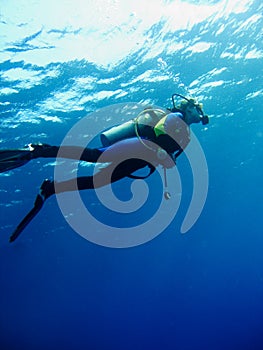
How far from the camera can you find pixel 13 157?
5547 mm

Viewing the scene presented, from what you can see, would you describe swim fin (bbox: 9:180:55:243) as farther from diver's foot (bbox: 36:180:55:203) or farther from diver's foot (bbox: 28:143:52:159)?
diver's foot (bbox: 28:143:52:159)

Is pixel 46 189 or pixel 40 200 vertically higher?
pixel 46 189

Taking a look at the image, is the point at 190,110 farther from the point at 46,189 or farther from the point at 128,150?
the point at 46,189

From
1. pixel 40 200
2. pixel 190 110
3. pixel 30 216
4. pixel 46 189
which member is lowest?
pixel 30 216

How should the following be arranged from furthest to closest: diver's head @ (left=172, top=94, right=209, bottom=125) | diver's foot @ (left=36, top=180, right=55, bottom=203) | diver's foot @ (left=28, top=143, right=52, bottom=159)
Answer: diver's head @ (left=172, top=94, right=209, bottom=125) → diver's foot @ (left=36, top=180, right=55, bottom=203) → diver's foot @ (left=28, top=143, right=52, bottom=159)

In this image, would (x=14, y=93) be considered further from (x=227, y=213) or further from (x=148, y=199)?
(x=227, y=213)

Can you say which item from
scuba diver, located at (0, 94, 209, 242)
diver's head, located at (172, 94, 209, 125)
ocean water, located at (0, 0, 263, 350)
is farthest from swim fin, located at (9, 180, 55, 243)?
ocean water, located at (0, 0, 263, 350)

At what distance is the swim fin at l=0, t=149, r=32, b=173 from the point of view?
215 inches

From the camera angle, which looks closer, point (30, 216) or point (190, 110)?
point (30, 216)

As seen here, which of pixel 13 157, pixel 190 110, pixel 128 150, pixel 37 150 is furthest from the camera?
pixel 190 110

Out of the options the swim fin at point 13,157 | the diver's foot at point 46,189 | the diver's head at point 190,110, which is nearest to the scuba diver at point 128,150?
the diver's foot at point 46,189

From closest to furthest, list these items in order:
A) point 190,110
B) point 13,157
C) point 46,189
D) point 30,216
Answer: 1. point 13,157
2. point 30,216
3. point 46,189
4. point 190,110

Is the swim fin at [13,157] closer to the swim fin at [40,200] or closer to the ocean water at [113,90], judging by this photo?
the swim fin at [40,200]

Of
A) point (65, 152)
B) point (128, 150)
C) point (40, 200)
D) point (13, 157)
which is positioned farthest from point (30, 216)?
point (128, 150)
